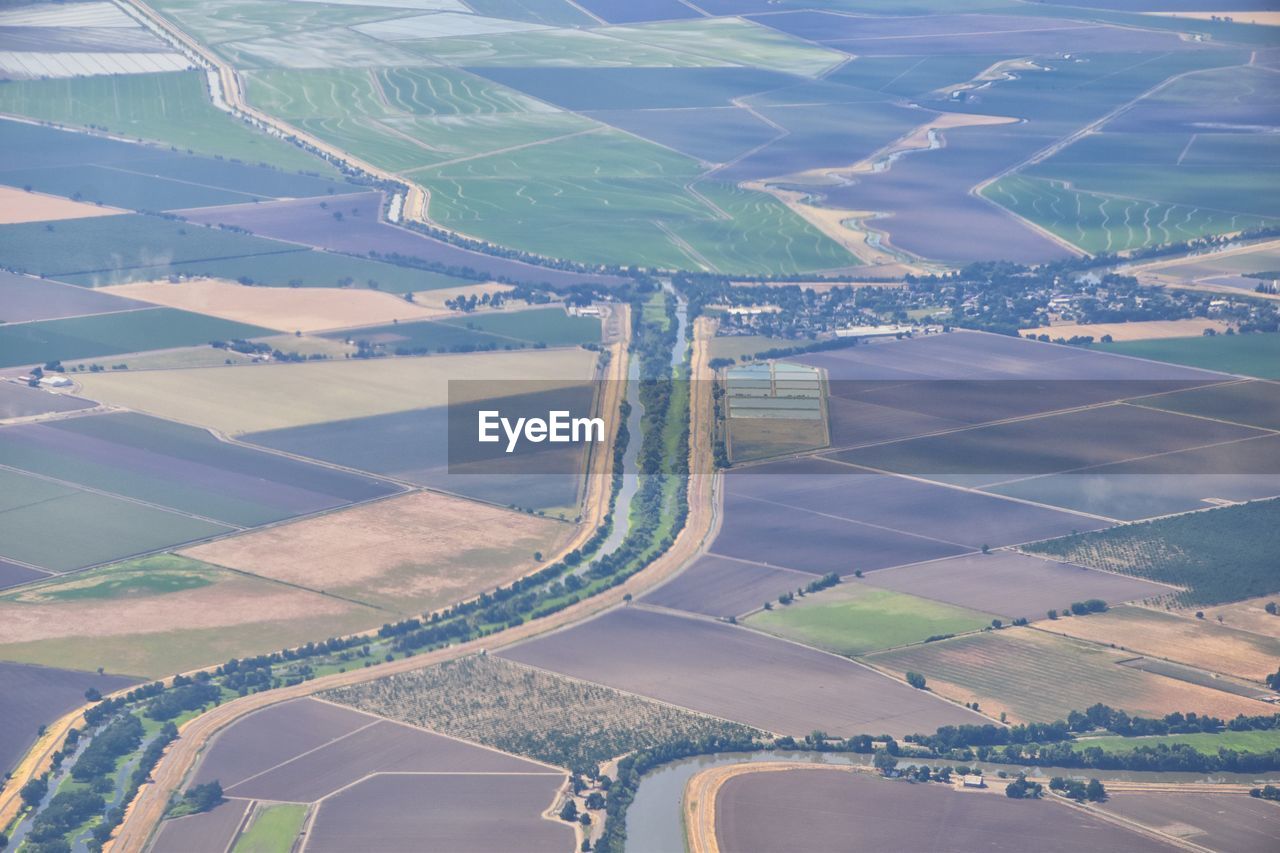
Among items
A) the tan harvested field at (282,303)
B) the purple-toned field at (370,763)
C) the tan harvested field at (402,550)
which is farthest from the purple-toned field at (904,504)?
the tan harvested field at (282,303)

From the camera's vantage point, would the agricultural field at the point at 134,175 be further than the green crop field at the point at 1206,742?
Yes

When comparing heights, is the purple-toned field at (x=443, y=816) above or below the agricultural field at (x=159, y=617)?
below

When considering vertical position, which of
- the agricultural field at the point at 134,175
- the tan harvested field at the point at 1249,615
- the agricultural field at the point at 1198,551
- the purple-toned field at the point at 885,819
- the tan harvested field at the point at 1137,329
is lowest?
the purple-toned field at the point at 885,819

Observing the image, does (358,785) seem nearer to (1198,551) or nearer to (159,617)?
(159,617)

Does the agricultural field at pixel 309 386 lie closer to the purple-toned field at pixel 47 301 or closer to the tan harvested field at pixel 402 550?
the purple-toned field at pixel 47 301

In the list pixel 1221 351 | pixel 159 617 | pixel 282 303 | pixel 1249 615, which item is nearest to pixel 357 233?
pixel 282 303

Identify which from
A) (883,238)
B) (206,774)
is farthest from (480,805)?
(883,238)
